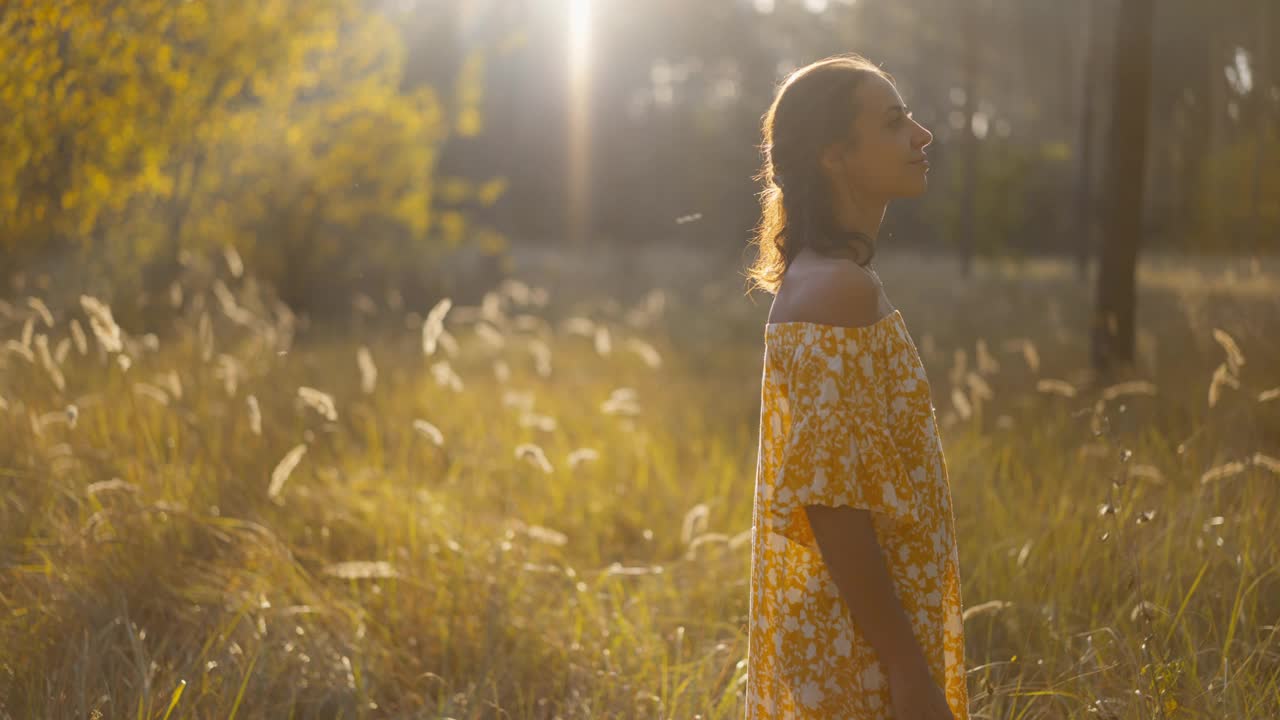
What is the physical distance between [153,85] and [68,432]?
124 inches

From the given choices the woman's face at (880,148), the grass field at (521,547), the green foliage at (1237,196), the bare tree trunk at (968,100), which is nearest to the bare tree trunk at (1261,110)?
the green foliage at (1237,196)

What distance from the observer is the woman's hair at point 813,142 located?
1.57 meters

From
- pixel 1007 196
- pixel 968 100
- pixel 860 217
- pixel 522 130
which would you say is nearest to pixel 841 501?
pixel 860 217

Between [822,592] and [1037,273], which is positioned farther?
[1037,273]

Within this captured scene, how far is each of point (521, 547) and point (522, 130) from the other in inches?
1466

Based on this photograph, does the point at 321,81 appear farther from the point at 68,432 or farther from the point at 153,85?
the point at 68,432

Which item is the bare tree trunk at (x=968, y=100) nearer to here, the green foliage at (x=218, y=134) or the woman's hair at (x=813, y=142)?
the green foliage at (x=218, y=134)

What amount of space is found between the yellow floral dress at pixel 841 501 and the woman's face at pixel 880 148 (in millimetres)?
212

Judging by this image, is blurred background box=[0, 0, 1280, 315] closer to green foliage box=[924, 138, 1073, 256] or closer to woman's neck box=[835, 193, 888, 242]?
green foliage box=[924, 138, 1073, 256]

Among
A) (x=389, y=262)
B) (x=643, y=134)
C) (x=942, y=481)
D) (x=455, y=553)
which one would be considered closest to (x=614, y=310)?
(x=389, y=262)

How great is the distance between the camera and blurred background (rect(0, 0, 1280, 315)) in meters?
5.83

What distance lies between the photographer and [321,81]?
29.1 feet

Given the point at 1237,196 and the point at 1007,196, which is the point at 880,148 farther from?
the point at 1007,196

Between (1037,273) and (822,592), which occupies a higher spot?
(822,592)
